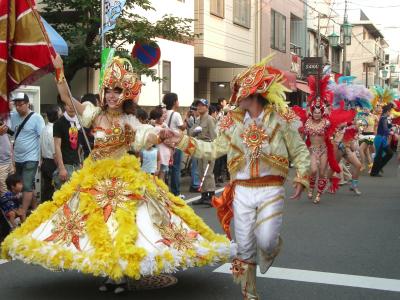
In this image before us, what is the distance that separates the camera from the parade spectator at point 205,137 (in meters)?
11.2

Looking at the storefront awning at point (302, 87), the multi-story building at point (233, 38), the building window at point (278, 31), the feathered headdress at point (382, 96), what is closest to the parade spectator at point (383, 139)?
the multi-story building at point (233, 38)

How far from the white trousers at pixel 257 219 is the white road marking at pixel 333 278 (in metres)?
1.34

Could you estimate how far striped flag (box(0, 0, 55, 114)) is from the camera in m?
5.66

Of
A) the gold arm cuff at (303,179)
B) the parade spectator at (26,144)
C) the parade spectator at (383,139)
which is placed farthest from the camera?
the parade spectator at (383,139)

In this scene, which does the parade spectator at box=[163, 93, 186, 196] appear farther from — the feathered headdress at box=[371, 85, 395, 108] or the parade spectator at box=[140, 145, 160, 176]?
the feathered headdress at box=[371, 85, 395, 108]

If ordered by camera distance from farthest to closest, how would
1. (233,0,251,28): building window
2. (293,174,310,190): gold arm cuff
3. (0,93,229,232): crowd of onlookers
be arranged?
(233,0,251,28): building window → (0,93,229,232): crowd of onlookers → (293,174,310,190): gold arm cuff

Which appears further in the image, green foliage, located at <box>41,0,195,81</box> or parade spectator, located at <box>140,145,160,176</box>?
green foliage, located at <box>41,0,195,81</box>

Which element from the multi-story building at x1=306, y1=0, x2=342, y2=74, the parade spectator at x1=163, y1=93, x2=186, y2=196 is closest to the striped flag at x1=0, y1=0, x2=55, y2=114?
the parade spectator at x1=163, y1=93, x2=186, y2=196

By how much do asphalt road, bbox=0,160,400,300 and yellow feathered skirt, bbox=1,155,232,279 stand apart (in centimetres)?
56

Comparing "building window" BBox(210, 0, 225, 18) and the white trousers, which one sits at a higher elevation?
"building window" BBox(210, 0, 225, 18)

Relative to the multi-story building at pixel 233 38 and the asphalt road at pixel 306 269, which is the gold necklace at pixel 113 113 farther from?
the multi-story building at pixel 233 38

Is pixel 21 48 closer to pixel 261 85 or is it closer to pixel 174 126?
pixel 261 85

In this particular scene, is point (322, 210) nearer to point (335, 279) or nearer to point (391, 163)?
point (335, 279)

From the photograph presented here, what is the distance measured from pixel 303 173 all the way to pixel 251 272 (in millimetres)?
894
